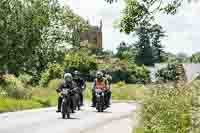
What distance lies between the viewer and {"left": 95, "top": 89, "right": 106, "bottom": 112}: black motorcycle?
31469mm

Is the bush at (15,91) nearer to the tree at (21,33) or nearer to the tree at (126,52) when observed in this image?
the tree at (21,33)

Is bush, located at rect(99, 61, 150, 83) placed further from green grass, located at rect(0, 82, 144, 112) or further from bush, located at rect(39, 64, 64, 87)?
green grass, located at rect(0, 82, 144, 112)

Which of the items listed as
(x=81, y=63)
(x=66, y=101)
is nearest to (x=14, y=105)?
(x=66, y=101)

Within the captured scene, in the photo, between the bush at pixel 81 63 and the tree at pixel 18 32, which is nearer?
the tree at pixel 18 32

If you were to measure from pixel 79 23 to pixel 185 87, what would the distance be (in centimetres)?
5106

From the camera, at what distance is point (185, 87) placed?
1535 centimetres

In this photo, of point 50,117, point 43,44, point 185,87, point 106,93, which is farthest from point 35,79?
point 185,87

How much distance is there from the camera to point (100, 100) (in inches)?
1241

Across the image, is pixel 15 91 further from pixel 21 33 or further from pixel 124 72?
pixel 124 72

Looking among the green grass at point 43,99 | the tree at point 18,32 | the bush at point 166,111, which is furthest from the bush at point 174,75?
the tree at point 18,32

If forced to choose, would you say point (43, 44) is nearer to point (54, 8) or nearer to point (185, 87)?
point (54, 8)

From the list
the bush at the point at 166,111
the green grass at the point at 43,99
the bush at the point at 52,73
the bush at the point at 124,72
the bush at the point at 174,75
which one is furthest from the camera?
the bush at the point at 124,72

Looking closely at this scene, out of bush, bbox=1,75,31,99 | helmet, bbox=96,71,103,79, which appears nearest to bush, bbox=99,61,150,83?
bush, bbox=1,75,31,99

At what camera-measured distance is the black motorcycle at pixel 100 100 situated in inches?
1239
